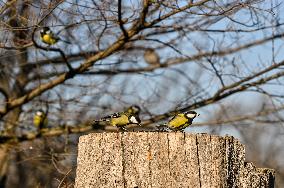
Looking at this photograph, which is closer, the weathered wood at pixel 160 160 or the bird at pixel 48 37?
the weathered wood at pixel 160 160

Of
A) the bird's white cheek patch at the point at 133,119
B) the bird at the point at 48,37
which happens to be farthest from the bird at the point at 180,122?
the bird at the point at 48,37

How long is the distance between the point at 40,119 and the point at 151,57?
201cm

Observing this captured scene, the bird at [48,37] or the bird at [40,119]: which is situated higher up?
the bird at [48,37]

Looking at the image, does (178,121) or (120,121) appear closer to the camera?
(178,121)

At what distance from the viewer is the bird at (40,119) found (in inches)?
366

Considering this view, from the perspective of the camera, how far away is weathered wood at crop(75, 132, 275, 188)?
284 centimetres

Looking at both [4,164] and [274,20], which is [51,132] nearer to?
[4,164]

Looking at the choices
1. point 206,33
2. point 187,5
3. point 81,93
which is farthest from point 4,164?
point 187,5

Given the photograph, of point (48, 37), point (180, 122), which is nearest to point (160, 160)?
point (180, 122)

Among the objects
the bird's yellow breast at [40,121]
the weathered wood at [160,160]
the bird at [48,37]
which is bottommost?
the weathered wood at [160,160]

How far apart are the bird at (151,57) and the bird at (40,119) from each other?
1834 millimetres

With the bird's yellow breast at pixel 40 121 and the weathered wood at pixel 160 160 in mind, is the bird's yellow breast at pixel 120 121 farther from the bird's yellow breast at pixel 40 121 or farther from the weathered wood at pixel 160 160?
the bird's yellow breast at pixel 40 121

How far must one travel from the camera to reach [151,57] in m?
9.29

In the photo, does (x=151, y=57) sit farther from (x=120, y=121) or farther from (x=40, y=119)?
(x=120, y=121)
